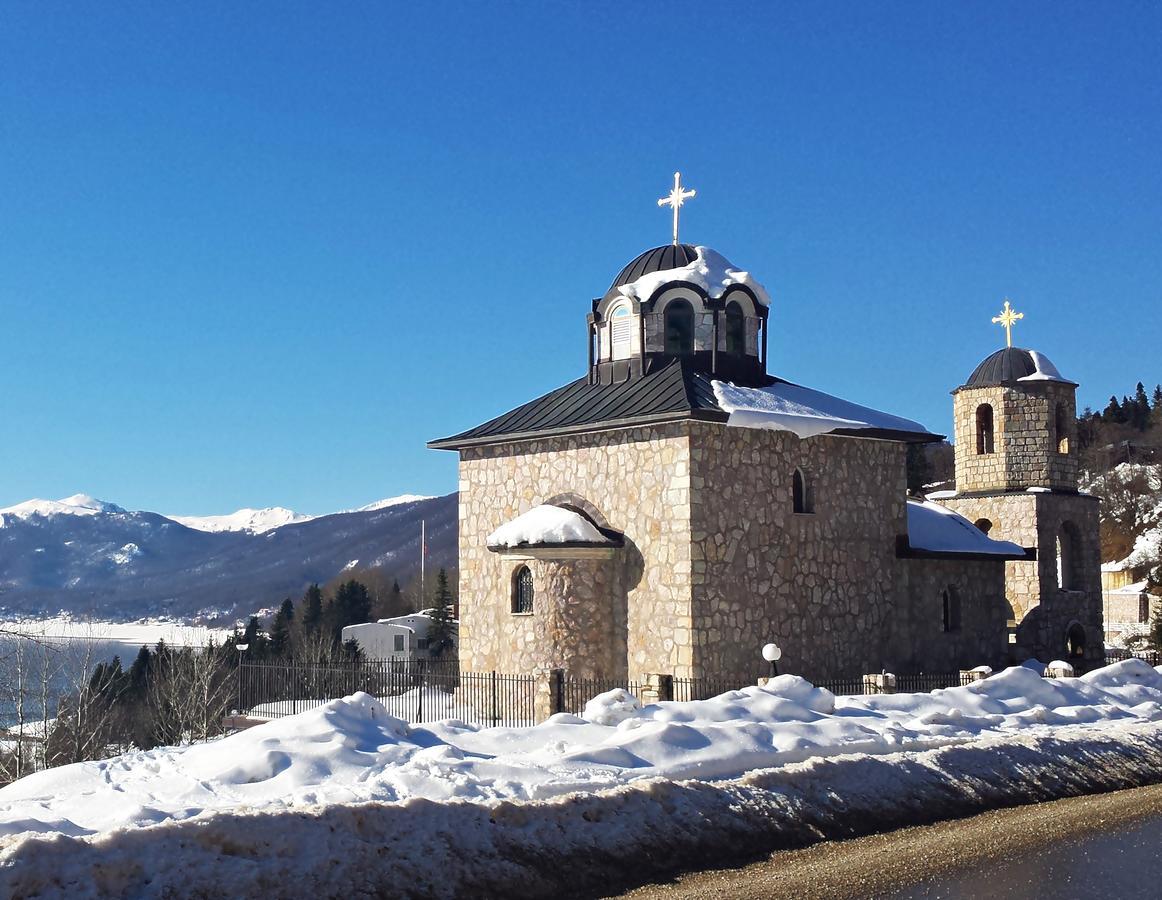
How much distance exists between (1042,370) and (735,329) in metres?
11.1

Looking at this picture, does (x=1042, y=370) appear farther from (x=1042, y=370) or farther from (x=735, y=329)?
(x=735, y=329)

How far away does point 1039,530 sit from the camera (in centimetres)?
3133

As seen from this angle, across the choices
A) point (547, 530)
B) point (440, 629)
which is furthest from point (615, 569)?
point (440, 629)

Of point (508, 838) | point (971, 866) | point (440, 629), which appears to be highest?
point (440, 629)

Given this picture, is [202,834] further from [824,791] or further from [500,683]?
[500,683]

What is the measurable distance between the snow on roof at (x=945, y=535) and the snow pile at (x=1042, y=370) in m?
5.36

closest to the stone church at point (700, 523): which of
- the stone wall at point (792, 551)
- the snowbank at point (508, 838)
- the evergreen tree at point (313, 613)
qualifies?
the stone wall at point (792, 551)

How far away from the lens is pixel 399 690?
76.1ft

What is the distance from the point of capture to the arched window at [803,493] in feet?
76.6

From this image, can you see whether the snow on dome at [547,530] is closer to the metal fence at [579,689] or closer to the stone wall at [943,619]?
the metal fence at [579,689]

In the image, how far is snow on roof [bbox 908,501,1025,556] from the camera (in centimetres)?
2609

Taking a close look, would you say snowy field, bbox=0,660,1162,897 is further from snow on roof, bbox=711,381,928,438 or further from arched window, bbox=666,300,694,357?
arched window, bbox=666,300,694,357

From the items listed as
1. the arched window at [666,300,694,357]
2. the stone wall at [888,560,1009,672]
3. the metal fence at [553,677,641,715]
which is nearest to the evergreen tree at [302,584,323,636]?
the stone wall at [888,560,1009,672]

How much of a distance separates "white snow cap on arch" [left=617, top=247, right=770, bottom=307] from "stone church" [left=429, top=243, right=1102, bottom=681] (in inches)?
1.7
